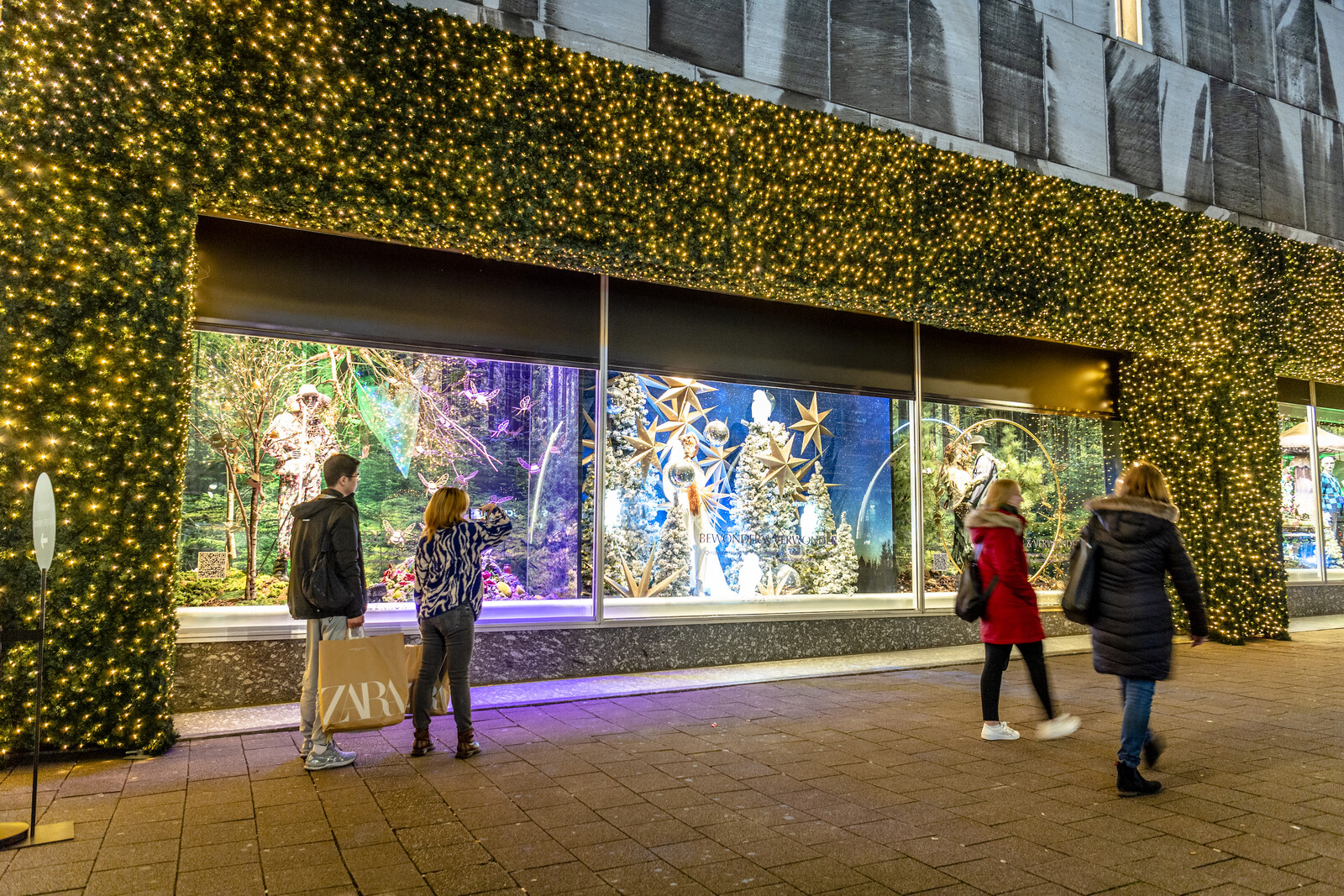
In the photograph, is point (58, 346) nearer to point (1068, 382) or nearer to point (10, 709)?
point (10, 709)

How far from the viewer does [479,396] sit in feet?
27.8

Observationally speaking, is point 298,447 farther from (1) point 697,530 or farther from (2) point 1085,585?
(2) point 1085,585

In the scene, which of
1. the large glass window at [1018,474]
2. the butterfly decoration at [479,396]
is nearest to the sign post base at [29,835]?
the butterfly decoration at [479,396]

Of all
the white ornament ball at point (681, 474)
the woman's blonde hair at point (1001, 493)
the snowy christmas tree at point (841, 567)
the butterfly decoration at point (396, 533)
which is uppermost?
the white ornament ball at point (681, 474)

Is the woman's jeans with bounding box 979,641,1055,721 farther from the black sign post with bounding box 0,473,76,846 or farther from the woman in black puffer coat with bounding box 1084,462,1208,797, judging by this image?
the black sign post with bounding box 0,473,76,846

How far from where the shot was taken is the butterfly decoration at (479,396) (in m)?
8.42

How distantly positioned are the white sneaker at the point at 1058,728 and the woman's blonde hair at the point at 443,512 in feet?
14.8

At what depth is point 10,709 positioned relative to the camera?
5391mm

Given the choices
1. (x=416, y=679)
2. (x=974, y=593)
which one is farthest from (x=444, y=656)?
(x=974, y=593)

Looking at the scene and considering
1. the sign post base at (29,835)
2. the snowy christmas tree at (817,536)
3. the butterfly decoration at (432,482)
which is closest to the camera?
the sign post base at (29,835)

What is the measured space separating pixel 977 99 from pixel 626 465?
6.90 m

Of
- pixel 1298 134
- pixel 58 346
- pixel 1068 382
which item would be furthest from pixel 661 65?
pixel 1298 134

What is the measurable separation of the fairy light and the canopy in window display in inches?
54.4

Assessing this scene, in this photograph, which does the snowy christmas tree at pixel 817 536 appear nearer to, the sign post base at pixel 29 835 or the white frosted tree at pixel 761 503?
the white frosted tree at pixel 761 503
